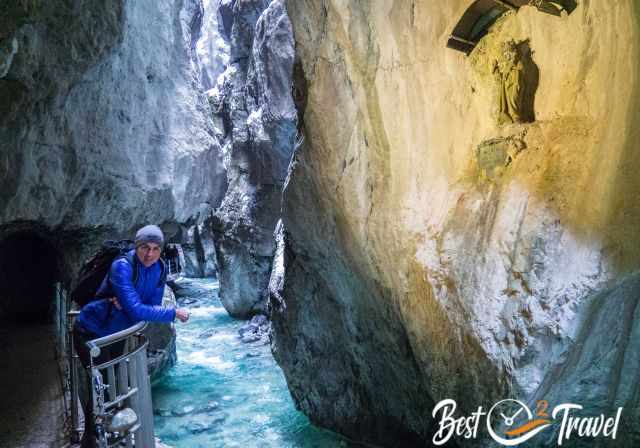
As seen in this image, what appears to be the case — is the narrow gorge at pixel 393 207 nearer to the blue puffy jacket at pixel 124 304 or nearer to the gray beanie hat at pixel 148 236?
the blue puffy jacket at pixel 124 304

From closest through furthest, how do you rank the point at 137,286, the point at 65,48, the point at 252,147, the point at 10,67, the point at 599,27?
the point at 137,286, the point at 599,27, the point at 10,67, the point at 65,48, the point at 252,147

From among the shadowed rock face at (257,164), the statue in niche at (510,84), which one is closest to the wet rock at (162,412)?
the shadowed rock face at (257,164)

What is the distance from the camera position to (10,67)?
636 centimetres

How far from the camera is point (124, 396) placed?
3.14 m

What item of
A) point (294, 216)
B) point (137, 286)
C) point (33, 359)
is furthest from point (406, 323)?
point (33, 359)

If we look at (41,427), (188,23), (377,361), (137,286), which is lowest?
(377,361)

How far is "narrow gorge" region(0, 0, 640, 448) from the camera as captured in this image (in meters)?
4.14

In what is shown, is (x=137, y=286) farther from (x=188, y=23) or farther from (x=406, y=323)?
(x=188, y=23)

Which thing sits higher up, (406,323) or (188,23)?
(188,23)

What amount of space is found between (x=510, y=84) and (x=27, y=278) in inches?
458

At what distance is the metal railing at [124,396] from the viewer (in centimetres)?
301

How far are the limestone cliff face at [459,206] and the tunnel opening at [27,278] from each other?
658 centimetres

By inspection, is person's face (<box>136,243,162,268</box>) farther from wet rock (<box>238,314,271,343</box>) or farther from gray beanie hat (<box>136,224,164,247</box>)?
wet rock (<box>238,314,271,343</box>)

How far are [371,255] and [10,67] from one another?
19.2 feet
